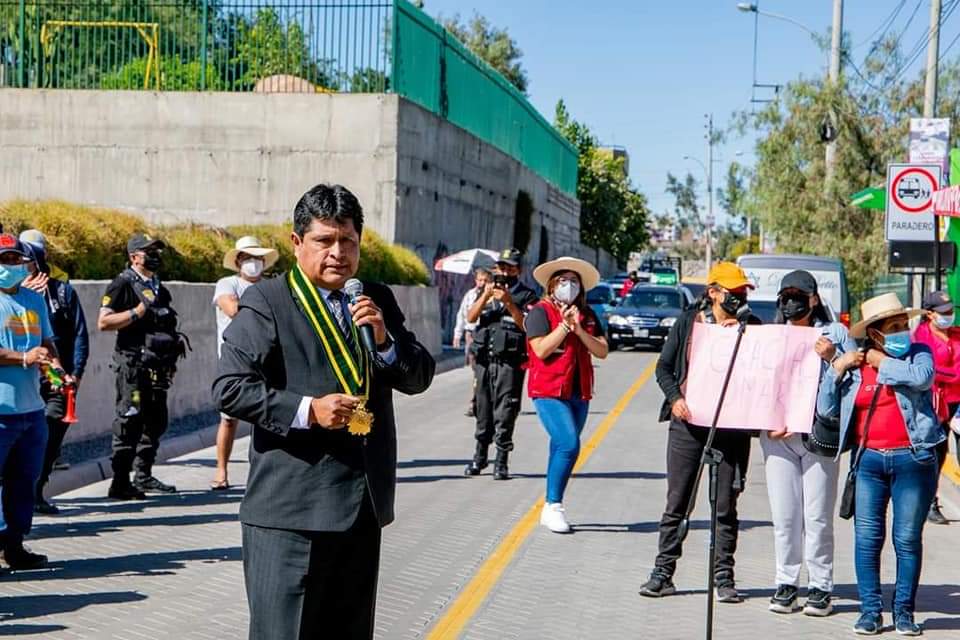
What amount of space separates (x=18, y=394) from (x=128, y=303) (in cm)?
281

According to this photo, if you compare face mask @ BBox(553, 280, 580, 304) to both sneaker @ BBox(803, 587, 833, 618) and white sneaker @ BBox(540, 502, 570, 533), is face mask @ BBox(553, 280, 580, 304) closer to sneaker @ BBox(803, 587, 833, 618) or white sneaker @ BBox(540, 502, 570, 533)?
white sneaker @ BBox(540, 502, 570, 533)

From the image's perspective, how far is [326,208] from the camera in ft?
14.7

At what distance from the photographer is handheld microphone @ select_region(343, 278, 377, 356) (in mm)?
4395

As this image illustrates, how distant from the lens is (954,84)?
3356cm

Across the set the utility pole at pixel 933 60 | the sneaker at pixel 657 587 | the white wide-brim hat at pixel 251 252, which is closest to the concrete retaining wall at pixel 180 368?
the white wide-brim hat at pixel 251 252

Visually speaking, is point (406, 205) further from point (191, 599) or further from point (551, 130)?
point (551, 130)

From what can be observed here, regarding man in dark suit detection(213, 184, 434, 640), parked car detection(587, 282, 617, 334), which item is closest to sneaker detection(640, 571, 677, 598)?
man in dark suit detection(213, 184, 434, 640)

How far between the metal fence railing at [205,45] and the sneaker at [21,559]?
75.9 ft

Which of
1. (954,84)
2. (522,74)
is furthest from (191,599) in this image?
(522,74)

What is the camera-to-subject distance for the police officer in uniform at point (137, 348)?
1076cm

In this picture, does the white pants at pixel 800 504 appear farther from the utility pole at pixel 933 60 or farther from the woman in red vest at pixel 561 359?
the utility pole at pixel 933 60

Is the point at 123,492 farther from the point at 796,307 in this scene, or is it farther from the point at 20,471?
the point at 796,307

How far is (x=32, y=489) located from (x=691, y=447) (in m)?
3.89

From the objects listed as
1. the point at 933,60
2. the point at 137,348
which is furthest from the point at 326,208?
the point at 933,60
